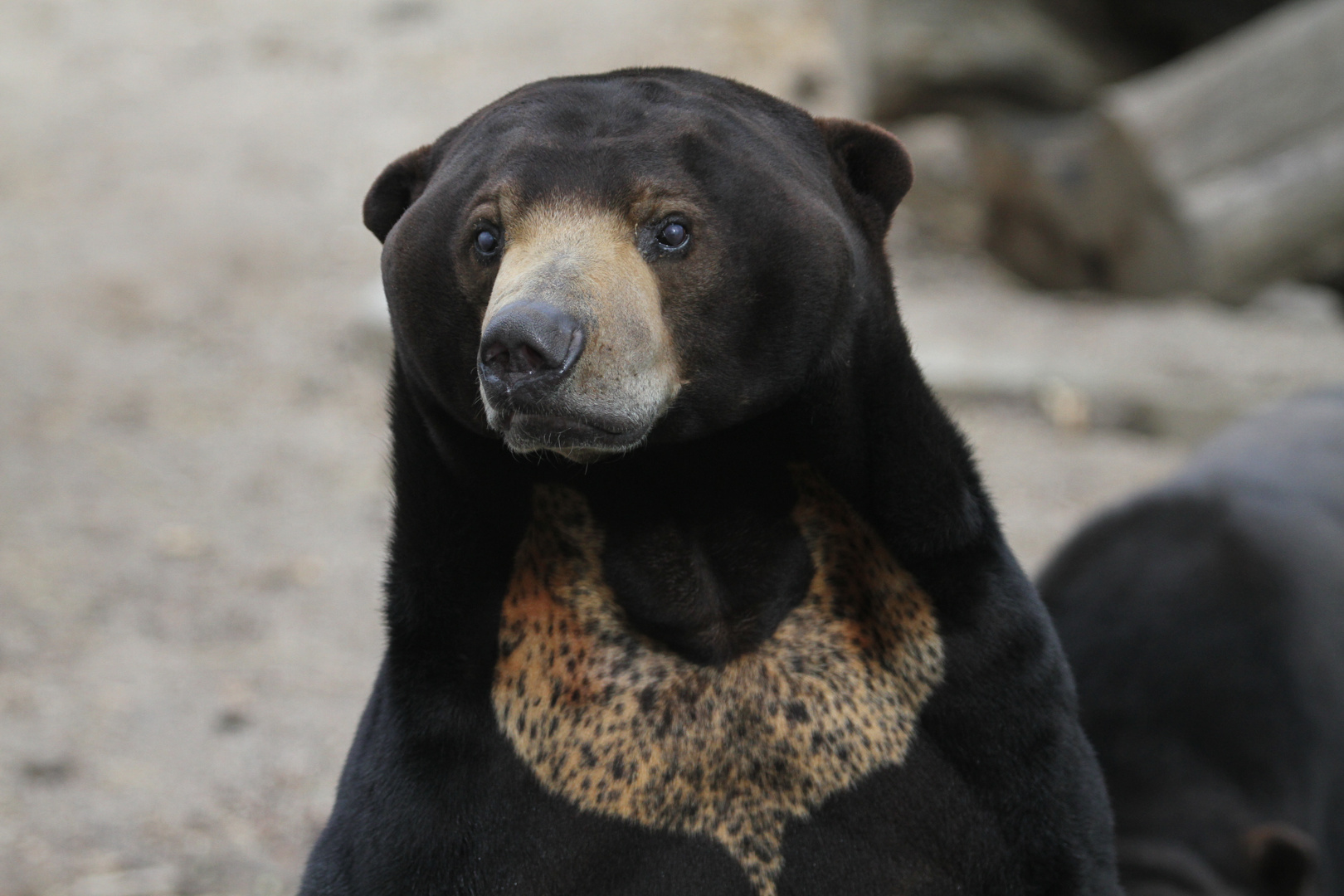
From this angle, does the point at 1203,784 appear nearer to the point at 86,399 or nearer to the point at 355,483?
the point at 355,483

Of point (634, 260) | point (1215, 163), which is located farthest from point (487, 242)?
point (1215, 163)

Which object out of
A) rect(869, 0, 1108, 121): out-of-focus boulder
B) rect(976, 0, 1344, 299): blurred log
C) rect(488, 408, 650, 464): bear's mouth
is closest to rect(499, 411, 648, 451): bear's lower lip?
rect(488, 408, 650, 464): bear's mouth

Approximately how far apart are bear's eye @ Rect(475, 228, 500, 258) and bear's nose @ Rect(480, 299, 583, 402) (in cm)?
23

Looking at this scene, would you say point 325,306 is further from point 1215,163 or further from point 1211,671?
point 1211,671

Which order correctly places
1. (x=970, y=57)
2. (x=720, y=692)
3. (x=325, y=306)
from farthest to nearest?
(x=325, y=306) < (x=970, y=57) < (x=720, y=692)

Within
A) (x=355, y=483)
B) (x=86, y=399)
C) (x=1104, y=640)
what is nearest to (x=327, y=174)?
(x=86, y=399)

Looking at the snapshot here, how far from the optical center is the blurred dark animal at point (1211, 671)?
3982 mm

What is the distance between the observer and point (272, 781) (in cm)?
457

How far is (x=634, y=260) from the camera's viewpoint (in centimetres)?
206

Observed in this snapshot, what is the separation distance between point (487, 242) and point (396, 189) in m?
0.38

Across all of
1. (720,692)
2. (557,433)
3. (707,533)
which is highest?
(557,433)

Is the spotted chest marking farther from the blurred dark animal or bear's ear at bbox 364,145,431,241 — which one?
the blurred dark animal

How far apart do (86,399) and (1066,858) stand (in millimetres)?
6176

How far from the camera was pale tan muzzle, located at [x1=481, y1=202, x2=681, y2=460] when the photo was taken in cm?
193
